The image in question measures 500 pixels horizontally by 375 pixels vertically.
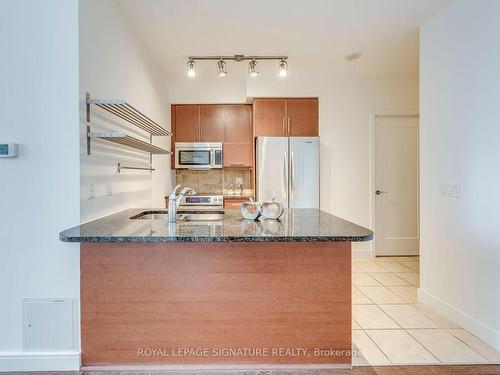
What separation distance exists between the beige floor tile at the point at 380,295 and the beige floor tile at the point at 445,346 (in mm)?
563

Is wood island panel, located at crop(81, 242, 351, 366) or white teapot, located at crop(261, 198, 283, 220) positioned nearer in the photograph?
wood island panel, located at crop(81, 242, 351, 366)

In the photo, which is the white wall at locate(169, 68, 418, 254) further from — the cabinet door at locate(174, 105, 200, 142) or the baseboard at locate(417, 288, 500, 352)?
the baseboard at locate(417, 288, 500, 352)

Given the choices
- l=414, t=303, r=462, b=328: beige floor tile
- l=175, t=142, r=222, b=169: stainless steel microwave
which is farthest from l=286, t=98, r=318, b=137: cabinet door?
l=414, t=303, r=462, b=328: beige floor tile

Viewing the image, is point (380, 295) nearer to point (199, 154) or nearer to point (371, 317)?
point (371, 317)

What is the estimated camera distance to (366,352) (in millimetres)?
2096

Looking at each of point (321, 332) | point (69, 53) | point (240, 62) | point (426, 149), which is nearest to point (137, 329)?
point (321, 332)

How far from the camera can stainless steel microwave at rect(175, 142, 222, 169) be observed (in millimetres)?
4496

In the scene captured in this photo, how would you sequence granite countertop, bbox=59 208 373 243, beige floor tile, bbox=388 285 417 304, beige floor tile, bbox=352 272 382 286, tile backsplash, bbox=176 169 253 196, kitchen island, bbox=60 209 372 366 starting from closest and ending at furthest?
granite countertop, bbox=59 208 373 243
kitchen island, bbox=60 209 372 366
beige floor tile, bbox=388 285 417 304
beige floor tile, bbox=352 272 382 286
tile backsplash, bbox=176 169 253 196

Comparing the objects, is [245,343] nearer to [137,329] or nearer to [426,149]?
[137,329]

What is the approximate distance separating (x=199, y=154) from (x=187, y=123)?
20.7 inches

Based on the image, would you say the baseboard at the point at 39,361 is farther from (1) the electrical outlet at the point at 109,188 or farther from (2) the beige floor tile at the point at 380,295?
(2) the beige floor tile at the point at 380,295

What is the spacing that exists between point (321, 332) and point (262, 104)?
10.5 ft

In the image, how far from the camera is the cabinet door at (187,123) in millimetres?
4625

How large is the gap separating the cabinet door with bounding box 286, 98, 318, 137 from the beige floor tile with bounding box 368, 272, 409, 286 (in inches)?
78.0
